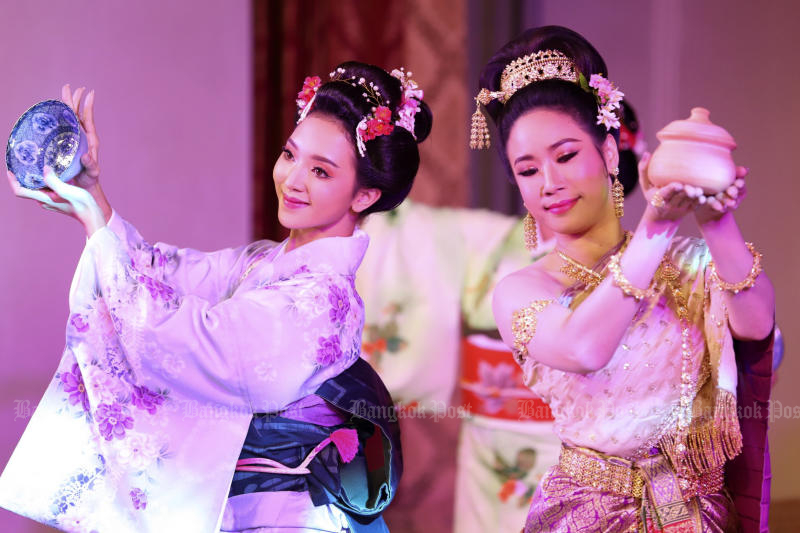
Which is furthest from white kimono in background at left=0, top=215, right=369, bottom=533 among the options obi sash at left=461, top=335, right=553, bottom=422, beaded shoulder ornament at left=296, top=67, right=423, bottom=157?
obi sash at left=461, top=335, right=553, bottom=422

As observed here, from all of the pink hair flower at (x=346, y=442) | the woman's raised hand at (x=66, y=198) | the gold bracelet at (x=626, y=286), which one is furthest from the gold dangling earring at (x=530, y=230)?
the woman's raised hand at (x=66, y=198)

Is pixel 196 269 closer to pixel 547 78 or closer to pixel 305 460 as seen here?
pixel 305 460

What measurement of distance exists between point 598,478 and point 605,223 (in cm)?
50

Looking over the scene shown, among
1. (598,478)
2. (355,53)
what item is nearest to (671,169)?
(598,478)

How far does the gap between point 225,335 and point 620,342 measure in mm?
764

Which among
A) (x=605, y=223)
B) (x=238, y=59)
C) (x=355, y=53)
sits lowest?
(x=605, y=223)

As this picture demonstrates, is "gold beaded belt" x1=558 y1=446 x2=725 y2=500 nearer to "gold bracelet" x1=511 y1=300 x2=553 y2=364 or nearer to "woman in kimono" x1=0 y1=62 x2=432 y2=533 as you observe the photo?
"gold bracelet" x1=511 y1=300 x2=553 y2=364

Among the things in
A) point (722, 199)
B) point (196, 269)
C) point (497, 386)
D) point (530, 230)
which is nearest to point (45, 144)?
point (196, 269)

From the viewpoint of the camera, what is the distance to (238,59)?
3.22 meters

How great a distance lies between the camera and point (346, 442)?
1952 millimetres

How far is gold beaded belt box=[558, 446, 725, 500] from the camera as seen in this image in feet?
5.82

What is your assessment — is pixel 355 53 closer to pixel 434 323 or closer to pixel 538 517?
pixel 434 323

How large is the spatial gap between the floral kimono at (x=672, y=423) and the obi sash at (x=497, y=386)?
4.09 feet

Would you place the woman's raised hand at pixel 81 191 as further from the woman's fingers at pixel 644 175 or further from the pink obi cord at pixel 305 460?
the woman's fingers at pixel 644 175
